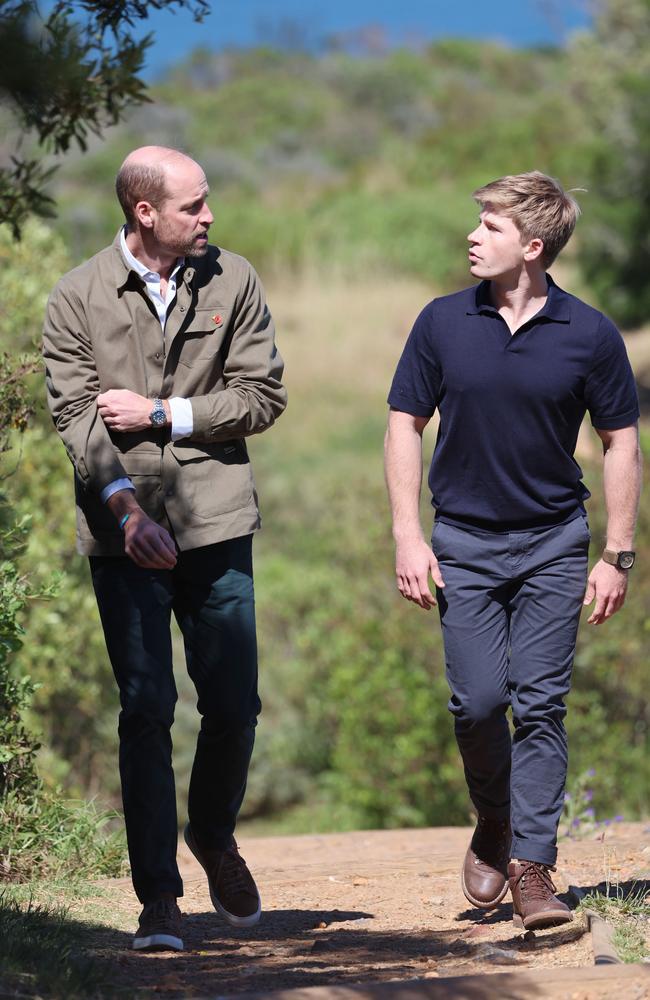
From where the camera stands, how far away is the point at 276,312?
116 ft

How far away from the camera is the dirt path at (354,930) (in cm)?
397

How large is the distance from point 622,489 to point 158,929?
1.87 m

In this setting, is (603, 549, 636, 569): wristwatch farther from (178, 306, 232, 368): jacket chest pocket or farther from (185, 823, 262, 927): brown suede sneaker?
(185, 823, 262, 927): brown suede sneaker

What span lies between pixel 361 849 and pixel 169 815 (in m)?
2.94

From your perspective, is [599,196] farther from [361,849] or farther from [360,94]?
[360,94]

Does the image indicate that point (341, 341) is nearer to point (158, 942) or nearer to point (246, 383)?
point (246, 383)

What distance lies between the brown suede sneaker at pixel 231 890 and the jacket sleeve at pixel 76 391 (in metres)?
1.24

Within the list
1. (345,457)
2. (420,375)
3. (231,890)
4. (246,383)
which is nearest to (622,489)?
(420,375)

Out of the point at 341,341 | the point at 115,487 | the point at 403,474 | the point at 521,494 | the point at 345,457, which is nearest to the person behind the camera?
the point at 115,487

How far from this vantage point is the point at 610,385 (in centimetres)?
433

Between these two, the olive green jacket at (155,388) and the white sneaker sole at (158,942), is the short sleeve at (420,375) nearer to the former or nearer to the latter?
the olive green jacket at (155,388)

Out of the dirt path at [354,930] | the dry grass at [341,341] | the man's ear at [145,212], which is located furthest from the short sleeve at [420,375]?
the dry grass at [341,341]

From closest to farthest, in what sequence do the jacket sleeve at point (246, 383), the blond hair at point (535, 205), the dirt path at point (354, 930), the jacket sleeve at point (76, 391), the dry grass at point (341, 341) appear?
the dirt path at point (354, 930)
the jacket sleeve at point (76, 391)
the jacket sleeve at point (246, 383)
the blond hair at point (535, 205)
the dry grass at point (341, 341)

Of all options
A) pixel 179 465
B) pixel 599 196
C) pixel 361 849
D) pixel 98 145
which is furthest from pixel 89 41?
pixel 98 145
